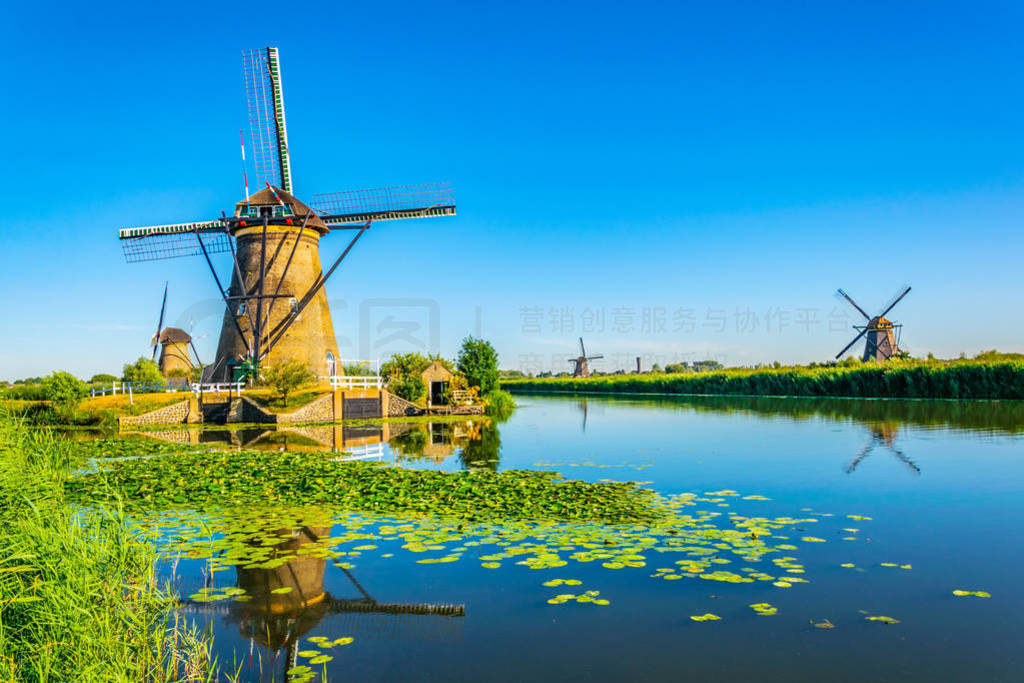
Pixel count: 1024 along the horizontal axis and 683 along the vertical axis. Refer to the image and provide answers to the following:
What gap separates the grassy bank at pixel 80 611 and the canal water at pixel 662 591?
1.80 feet

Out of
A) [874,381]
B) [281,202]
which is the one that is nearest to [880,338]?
[874,381]

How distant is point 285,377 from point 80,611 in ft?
Result: 74.9

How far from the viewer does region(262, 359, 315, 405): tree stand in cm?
2569

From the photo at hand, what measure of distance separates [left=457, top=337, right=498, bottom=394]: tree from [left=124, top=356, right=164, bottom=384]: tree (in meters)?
18.7

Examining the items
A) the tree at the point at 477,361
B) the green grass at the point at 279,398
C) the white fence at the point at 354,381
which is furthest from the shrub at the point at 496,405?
Result: the green grass at the point at 279,398

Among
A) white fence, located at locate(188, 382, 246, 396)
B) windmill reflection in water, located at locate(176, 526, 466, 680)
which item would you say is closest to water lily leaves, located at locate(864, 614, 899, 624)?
windmill reflection in water, located at locate(176, 526, 466, 680)

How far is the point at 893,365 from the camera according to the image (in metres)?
39.4

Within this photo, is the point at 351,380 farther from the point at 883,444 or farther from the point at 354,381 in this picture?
the point at 883,444

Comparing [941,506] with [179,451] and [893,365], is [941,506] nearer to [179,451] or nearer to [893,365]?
[179,451]

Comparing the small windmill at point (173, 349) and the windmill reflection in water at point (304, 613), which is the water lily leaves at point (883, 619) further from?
the small windmill at point (173, 349)

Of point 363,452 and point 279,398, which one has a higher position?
point 279,398

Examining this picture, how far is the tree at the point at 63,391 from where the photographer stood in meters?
24.7

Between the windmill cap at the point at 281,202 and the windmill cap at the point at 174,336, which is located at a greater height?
the windmill cap at the point at 281,202

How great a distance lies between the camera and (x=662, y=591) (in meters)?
5.55
